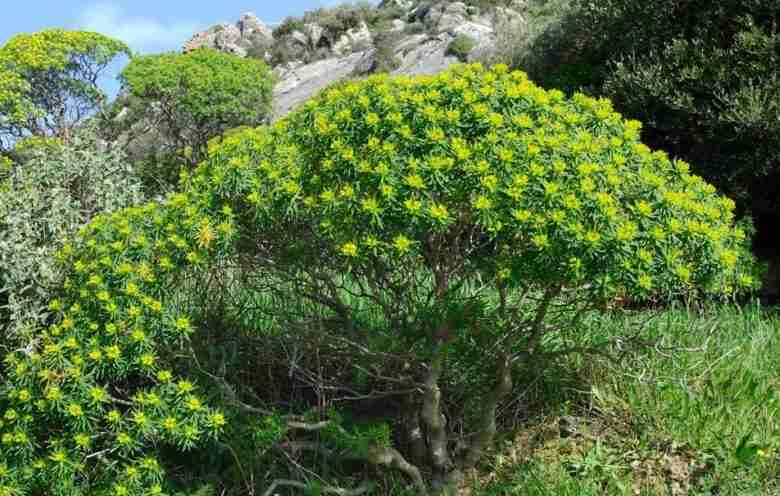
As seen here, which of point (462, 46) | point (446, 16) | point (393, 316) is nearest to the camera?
point (393, 316)

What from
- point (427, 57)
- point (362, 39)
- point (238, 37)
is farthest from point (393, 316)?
point (238, 37)

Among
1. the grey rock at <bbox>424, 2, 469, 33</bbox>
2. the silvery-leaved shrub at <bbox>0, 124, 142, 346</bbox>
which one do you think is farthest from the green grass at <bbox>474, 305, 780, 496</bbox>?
the grey rock at <bbox>424, 2, 469, 33</bbox>

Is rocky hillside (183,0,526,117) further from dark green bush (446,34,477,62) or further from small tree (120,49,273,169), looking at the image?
small tree (120,49,273,169)

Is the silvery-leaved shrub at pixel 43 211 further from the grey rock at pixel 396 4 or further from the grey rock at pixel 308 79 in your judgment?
the grey rock at pixel 396 4

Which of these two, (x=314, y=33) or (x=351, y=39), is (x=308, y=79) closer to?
(x=351, y=39)

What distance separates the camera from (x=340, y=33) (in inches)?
1286

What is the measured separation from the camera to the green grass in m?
4.77

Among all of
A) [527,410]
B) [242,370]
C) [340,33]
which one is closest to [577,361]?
[527,410]

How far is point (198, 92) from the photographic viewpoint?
15734 mm

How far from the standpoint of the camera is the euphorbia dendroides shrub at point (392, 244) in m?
3.80

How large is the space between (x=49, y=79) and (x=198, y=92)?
2546mm

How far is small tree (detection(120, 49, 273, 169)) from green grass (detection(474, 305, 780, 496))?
439 inches

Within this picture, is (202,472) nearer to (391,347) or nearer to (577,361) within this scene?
(391,347)

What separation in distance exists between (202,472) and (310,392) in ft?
3.00
